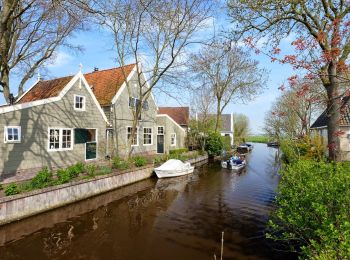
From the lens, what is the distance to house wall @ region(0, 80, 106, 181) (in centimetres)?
1540

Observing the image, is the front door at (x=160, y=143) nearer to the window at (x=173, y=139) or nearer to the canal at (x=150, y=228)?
the window at (x=173, y=139)

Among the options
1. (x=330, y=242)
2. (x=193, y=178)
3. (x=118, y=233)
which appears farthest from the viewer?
(x=193, y=178)

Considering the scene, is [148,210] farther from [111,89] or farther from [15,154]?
[111,89]

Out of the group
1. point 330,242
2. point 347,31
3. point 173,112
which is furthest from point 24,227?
point 173,112

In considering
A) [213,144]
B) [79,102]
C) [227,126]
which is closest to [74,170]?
[79,102]

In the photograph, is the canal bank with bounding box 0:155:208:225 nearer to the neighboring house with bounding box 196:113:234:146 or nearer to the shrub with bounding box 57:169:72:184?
the shrub with bounding box 57:169:72:184

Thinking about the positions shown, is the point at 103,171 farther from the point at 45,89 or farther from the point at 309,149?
the point at 309,149

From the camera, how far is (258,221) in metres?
12.2

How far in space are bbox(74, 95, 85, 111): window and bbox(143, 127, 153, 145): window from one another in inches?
381

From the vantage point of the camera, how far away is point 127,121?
2669 centimetres

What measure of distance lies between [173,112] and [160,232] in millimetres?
35735

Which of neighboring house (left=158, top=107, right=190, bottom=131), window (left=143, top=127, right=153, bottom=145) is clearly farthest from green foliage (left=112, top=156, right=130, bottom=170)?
neighboring house (left=158, top=107, right=190, bottom=131)

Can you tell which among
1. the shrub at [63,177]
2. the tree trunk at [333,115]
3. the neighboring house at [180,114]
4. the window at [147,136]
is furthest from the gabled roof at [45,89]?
the neighboring house at [180,114]

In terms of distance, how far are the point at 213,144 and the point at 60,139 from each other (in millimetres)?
22605
